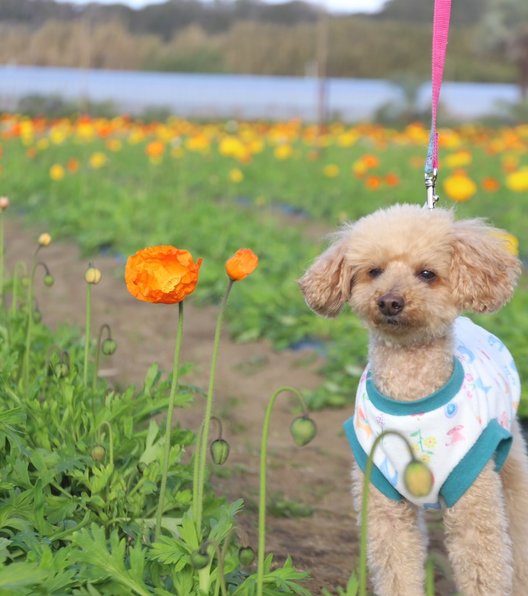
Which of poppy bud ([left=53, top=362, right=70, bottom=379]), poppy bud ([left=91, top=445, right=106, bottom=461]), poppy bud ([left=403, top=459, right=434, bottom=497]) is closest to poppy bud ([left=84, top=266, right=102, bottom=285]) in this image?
poppy bud ([left=53, top=362, right=70, bottom=379])

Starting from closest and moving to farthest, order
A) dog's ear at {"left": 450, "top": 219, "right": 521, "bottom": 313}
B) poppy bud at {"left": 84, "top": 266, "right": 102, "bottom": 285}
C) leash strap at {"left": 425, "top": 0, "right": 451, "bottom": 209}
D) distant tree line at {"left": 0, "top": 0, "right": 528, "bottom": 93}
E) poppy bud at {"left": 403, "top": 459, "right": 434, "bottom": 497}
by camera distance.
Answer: poppy bud at {"left": 403, "top": 459, "right": 434, "bottom": 497} < dog's ear at {"left": 450, "top": 219, "right": 521, "bottom": 313} < poppy bud at {"left": 84, "top": 266, "right": 102, "bottom": 285} < leash strap at {"left": 425, "top": 0, "right": 451, "bottom": 209} < distant tree line at {"left": 0, "top": 0, "right": 528, "bottom": 93}

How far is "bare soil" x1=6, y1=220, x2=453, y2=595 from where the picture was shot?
11.8 feet

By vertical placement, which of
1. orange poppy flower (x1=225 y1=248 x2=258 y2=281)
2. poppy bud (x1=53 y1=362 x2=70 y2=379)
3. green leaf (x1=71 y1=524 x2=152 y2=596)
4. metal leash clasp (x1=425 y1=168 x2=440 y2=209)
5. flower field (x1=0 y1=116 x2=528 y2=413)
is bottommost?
flower field (x1=0 y1=116 x2=528 y2=413)

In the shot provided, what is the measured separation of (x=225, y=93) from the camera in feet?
144

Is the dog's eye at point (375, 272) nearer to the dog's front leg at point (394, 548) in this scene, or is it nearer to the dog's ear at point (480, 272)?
the dog's ear at point (480, 272)

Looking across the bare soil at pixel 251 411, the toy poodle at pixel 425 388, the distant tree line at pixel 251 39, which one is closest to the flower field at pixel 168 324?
the bare soil at pixel 251 411

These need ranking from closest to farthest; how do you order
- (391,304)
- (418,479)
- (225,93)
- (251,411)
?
1. (418,479)
2. (391,304)
3. (251,411)
4. (225,93)

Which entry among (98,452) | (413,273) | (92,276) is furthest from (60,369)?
(413,273)

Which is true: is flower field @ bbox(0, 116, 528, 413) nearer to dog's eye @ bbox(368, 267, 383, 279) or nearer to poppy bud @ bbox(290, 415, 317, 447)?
dog's eye @ bbox(368, 267, 383, 279)

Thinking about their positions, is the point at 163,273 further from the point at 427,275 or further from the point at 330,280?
the point at 427,275

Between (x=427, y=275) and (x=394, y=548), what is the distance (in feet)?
2.54

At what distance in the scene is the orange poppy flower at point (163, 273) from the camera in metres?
2.35

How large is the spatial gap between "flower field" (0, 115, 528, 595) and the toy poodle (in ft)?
1.29

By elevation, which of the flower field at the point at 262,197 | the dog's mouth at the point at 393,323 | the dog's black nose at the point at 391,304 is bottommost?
the flower field at the point at 262,197
